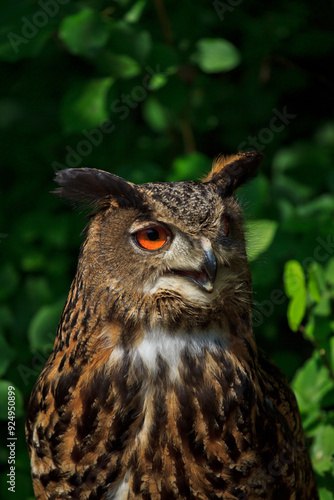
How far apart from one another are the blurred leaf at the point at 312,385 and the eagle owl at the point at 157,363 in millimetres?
401

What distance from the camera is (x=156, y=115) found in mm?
2832

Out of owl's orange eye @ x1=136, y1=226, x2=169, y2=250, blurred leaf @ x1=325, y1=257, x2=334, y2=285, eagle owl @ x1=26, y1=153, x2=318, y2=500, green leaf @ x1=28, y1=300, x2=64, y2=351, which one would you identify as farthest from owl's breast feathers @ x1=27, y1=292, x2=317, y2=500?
blurred leaf @ x1=325, y1=257, x2=334, y2=285

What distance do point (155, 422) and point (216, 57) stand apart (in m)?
1.62

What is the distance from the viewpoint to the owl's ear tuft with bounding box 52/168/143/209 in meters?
1.48

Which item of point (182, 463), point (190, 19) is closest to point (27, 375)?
point (182, 463)

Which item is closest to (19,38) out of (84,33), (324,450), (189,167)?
(84,33)

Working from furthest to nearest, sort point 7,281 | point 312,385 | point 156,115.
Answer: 1. point 156,115
2. point 7,281
3. point 312,385

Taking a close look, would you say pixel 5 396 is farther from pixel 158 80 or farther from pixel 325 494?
pixel 158 80

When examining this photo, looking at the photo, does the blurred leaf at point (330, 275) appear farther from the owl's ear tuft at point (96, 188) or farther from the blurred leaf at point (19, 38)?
the blurred leaf at point (19, 38)

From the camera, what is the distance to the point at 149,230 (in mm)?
1465

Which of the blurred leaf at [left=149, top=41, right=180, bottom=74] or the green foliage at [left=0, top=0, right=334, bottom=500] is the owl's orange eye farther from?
the blurred leaf at [left=149, top=41, right=180, bottom=74]

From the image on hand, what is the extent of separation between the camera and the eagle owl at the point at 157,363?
4.86 ft

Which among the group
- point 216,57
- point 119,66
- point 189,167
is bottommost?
point 189,167

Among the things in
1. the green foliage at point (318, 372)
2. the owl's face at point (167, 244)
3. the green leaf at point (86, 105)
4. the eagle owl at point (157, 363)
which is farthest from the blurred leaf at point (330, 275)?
the green leaf at point (86, 105)
